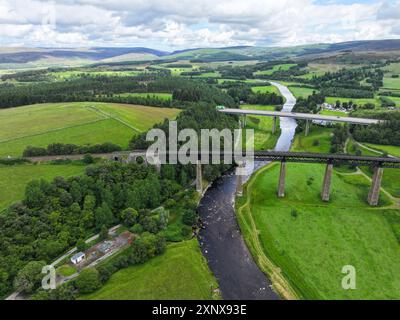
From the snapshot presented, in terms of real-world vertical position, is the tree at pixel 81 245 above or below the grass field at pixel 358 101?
below

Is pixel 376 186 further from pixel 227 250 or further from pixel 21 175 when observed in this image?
pixel 21 175

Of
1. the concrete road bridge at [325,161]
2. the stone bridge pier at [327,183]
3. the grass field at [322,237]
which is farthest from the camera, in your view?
the stone bridge pier at [327,183]

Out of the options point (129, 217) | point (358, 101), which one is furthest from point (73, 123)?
point (358, 101)

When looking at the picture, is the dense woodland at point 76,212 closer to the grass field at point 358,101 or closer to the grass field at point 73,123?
the grass field at point 73,123

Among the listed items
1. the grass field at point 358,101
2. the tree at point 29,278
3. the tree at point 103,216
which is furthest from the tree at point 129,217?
the grass field at point 358,101

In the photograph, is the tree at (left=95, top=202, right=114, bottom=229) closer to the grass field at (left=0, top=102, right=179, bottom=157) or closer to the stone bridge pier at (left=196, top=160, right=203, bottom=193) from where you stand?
the stone bridge pier at (left=196, top=160, right=203, bottom=193)

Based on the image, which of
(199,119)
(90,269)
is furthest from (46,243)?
(199,119)
